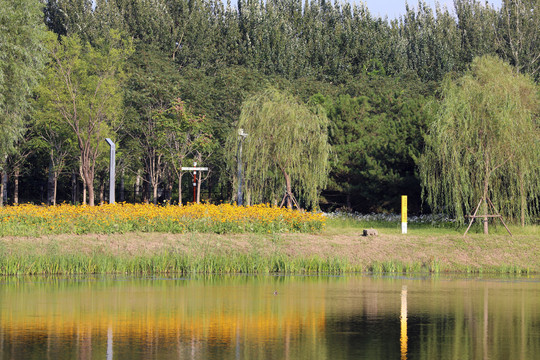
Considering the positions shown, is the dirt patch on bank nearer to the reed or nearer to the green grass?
the reed

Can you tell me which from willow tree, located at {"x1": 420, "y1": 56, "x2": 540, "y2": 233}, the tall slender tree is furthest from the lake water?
the tall slender tree

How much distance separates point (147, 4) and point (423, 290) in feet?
243

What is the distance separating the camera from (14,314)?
12836 mm

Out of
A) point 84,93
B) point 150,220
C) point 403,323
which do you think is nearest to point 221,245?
point 150,220

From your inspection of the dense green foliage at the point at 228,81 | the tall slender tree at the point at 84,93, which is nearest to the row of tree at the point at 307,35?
the dense green foliage at the point at 228,81

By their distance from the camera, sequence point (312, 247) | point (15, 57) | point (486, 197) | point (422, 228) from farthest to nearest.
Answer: point (15, 57), point (422, 228), point (486, 197), point (312, 247)

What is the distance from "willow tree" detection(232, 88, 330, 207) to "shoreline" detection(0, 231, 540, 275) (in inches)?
340

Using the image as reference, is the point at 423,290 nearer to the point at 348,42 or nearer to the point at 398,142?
the point at 398,142

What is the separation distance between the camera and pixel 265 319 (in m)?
12.6

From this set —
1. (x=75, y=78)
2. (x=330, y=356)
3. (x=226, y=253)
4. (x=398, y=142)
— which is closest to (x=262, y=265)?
(x=226, y=253)

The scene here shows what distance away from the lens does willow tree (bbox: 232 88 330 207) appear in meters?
34.0

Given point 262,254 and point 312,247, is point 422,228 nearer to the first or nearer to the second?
point 312,247

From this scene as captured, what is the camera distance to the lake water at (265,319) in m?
10.0

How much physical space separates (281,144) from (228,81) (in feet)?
79.1
